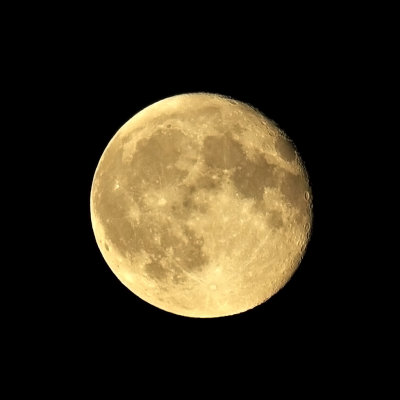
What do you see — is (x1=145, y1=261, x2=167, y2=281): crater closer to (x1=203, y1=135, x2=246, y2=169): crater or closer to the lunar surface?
the lunar surface

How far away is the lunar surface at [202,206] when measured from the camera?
4.93 meters

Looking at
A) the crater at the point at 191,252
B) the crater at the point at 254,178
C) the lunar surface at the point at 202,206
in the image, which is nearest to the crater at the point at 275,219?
the lunar surface at the point at 202,206

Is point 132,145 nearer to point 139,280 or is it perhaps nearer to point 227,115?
point 227,115

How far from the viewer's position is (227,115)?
17.7 feet

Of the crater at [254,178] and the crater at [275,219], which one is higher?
the crater at [254,178]

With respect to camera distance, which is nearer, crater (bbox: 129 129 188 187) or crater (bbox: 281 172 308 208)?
crater (bbox: 129 129 188 187)

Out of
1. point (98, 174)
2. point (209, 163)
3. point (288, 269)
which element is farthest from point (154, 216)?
point (288, 269)

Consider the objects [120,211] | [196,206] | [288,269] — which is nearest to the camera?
[196,206]

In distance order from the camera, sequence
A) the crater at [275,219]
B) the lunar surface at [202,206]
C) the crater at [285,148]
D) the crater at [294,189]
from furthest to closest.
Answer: the crater at [285,148] < the crater at [294,189] < the crater at [275,219] < the lunar surface at [202,206]

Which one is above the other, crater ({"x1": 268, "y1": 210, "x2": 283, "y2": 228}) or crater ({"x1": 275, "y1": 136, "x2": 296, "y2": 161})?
crater ({"x1": 275, "y1": 136, "x2": 296, "y2": 161})

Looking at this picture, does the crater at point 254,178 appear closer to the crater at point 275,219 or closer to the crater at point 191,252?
the crater at point 275,219

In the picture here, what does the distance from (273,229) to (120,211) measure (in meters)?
1.81

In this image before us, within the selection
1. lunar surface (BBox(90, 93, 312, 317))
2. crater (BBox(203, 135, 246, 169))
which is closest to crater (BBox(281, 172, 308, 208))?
lunar surface (BBox(90, 93, 312, 317))

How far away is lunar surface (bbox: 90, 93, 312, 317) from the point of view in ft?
16.2
